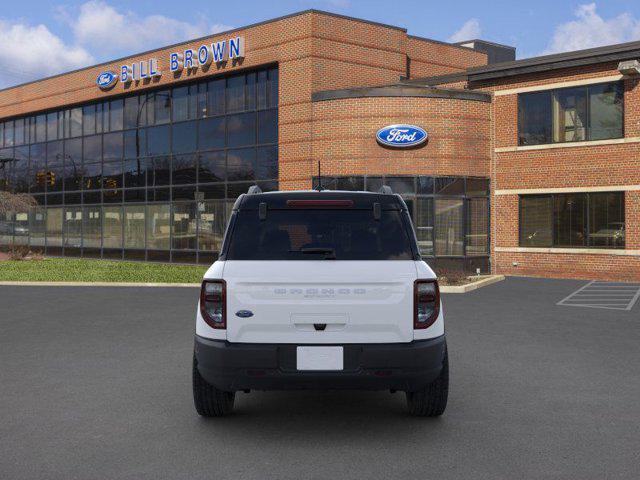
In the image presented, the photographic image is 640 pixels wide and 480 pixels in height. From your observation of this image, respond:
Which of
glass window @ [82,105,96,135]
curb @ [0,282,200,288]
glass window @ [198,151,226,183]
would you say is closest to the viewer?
curb @ [0,282,200,288]

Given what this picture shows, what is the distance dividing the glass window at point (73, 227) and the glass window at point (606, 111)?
978 inches

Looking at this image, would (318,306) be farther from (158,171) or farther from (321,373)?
(158,171)

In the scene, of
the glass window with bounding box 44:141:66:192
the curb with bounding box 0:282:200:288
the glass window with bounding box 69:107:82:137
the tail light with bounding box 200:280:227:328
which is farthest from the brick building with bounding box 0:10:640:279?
the tail light with bounding box 200:280:227:328

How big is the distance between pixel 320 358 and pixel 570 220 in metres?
19.5

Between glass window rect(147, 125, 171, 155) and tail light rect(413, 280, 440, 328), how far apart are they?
2681 centimetres

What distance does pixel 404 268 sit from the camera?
5.25 m

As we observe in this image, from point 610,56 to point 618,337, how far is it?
13976mm

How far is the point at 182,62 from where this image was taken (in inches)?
1150

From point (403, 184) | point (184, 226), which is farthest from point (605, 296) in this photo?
point (184, 226)

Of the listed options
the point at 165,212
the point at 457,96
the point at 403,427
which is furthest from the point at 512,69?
the point at 403,427

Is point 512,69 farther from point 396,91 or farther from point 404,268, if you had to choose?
point 404,268

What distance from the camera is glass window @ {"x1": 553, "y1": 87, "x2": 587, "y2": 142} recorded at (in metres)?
22.5

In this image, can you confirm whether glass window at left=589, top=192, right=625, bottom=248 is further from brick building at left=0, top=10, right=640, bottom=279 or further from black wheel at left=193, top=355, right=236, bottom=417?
black wheel at left=193, top=355, right=236, bottom=417

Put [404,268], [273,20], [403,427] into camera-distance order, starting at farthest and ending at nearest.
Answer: [273,20] → [403,427] → [404,268]
